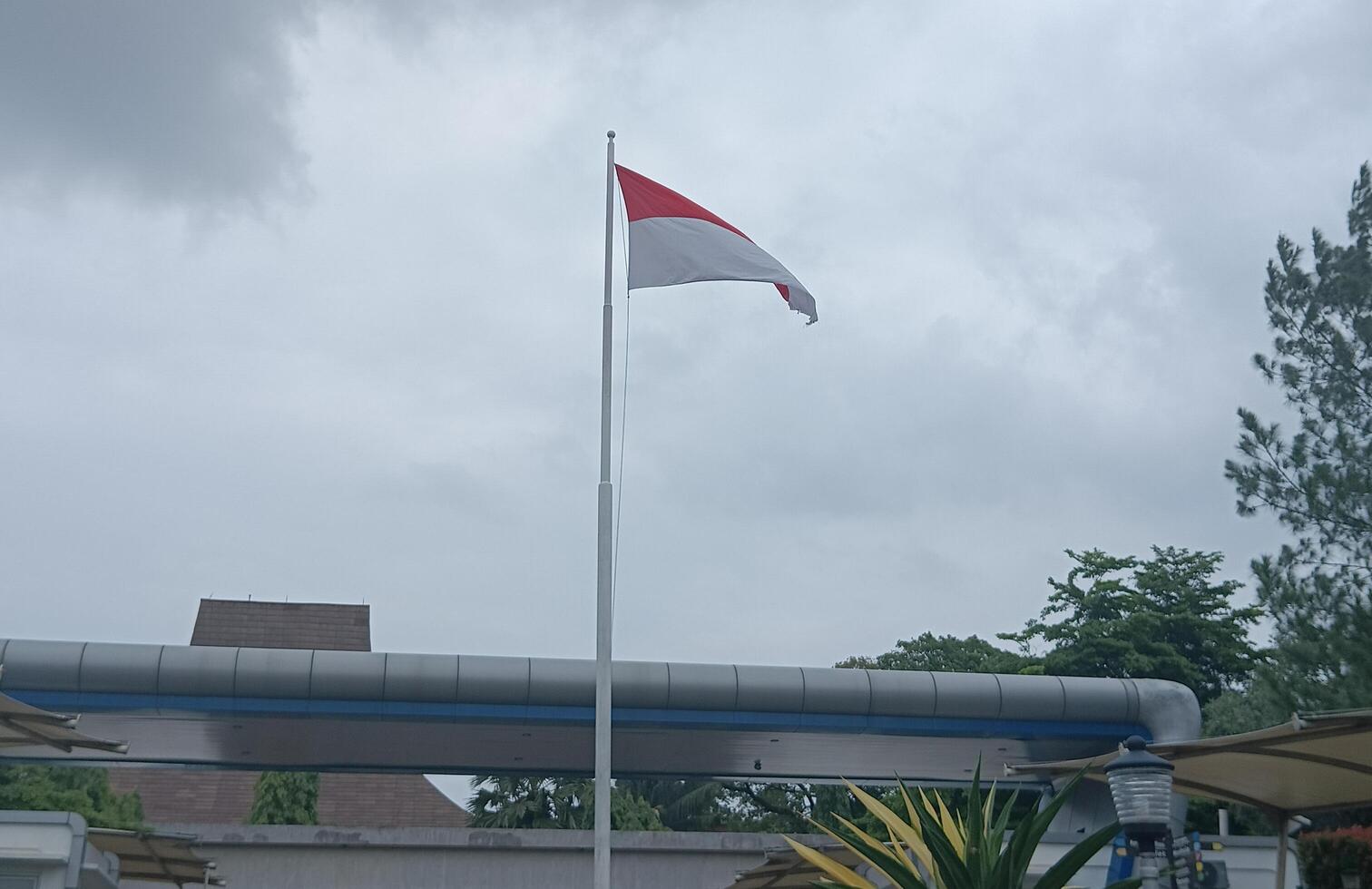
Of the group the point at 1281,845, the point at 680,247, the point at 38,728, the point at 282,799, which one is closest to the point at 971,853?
the point at 1281,845

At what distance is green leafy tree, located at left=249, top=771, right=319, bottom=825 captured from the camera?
25.9m

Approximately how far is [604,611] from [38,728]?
495 centimetres

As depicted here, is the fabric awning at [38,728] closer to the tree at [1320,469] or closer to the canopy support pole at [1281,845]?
the canopy support pole at [1281,845]

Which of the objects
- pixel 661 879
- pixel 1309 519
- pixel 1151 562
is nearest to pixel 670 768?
pixel 661 879

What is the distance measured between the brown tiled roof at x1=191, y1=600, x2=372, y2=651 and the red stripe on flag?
31047 millimetres

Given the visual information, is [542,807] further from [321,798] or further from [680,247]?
[680,247]

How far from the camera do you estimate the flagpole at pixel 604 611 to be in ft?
36.2

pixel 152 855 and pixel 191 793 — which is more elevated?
pixel 191 793

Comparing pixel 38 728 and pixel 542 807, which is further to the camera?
pixel 542 807

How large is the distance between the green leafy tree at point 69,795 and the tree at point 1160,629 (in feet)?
80.8

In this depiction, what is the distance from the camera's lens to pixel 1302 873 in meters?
12.5

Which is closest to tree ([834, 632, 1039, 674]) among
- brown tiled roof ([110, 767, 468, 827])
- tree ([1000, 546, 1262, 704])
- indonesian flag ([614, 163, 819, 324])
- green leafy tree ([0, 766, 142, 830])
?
tree ([1000, 546, 1262, 704])

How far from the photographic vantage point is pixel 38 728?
37.6ft

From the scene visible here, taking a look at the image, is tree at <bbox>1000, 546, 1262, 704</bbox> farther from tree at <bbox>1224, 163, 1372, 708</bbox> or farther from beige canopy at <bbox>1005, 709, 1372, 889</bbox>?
beige canopy at <bbox>1005, 709, 1372, 889</bbox>
